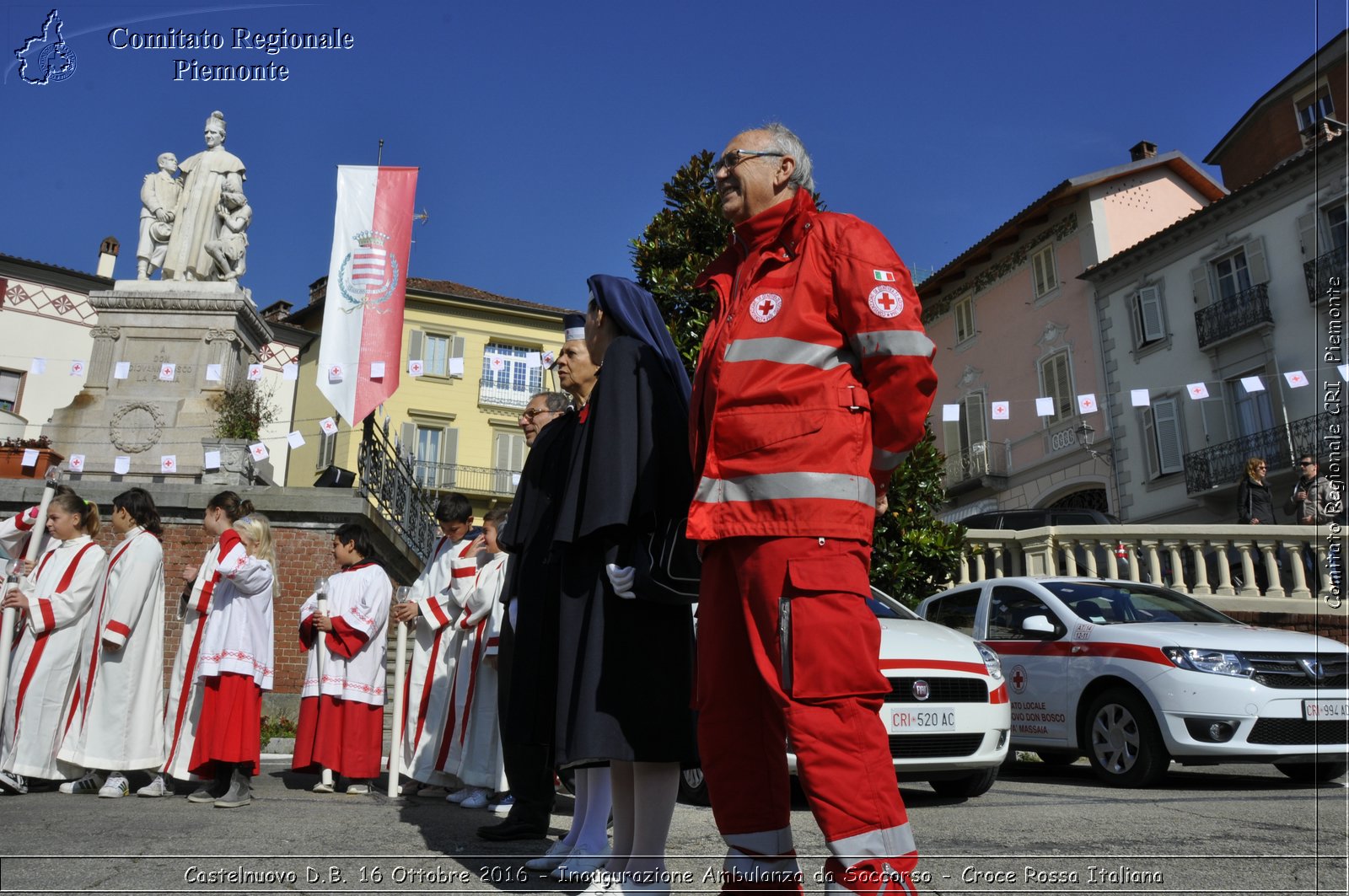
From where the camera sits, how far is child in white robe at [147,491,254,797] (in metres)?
6.90

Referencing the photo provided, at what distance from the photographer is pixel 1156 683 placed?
301 inches

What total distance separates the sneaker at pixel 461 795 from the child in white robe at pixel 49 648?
A: 2.41 metres

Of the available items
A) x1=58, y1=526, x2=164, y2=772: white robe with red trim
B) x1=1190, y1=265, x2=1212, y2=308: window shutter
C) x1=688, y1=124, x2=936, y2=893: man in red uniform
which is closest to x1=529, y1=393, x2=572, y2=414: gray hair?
x1=688, y1=124, x2=936, y2=893: man in red uniform

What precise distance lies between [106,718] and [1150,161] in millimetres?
33636

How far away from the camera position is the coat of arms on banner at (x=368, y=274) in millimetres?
14938

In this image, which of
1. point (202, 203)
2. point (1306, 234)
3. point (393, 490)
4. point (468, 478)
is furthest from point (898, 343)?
point (468, 478)

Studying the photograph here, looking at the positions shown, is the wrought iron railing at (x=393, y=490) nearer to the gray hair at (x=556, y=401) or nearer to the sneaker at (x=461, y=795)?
the sneaker at (x=461, y=795)

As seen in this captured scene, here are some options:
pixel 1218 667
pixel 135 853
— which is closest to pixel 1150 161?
pixel 1218 667

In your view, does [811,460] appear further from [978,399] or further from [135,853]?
[978,399]

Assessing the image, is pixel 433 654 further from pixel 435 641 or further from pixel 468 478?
pixel 468 478

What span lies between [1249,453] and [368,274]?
22.2 metres

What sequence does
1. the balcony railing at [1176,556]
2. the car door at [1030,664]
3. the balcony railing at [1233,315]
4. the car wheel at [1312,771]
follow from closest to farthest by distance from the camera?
the car wheel at [1312,771] < the car door at [1030,664] < the balcony railing at [1176,556] < the balcony railing at [1233,315]

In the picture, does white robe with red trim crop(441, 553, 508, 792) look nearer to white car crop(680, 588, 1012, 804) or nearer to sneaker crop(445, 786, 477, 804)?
sneaker crop(445, 786, 477, 804)

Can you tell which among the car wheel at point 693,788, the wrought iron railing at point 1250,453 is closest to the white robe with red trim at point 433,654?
the car wheel at point 693,788
